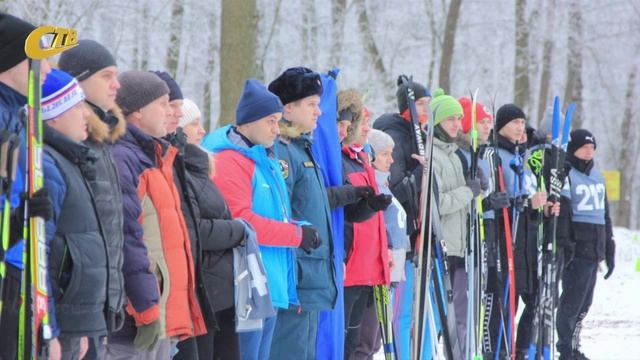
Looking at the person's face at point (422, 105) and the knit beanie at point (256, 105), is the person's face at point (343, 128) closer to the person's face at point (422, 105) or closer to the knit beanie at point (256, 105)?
the knit beanie at point (256, 105)

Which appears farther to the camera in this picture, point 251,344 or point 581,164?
point 581,164

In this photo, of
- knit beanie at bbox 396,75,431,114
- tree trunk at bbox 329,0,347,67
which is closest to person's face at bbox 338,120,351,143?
knit beanie at bbox 396,75,431,114

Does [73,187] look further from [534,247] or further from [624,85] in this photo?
[624,85]

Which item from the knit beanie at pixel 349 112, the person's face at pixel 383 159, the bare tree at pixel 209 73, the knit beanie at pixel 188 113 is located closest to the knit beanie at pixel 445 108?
the person's face at pixel 383 159

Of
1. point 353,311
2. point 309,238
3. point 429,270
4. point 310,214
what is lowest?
point 353,311

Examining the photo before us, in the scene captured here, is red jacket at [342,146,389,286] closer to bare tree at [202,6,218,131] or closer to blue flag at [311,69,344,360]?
blue flag at [311,69,344,360]

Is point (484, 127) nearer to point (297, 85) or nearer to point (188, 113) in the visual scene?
point (297, 85)

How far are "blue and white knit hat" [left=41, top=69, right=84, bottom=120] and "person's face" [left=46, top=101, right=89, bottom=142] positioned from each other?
0.01 meters

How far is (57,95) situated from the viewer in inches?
123

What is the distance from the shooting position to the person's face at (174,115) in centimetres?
396

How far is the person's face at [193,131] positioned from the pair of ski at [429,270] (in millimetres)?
1636

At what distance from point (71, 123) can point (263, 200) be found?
1.51m

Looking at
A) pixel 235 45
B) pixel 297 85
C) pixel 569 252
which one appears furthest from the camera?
pixel 235 45

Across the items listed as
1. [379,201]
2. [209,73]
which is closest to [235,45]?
[379,201]
